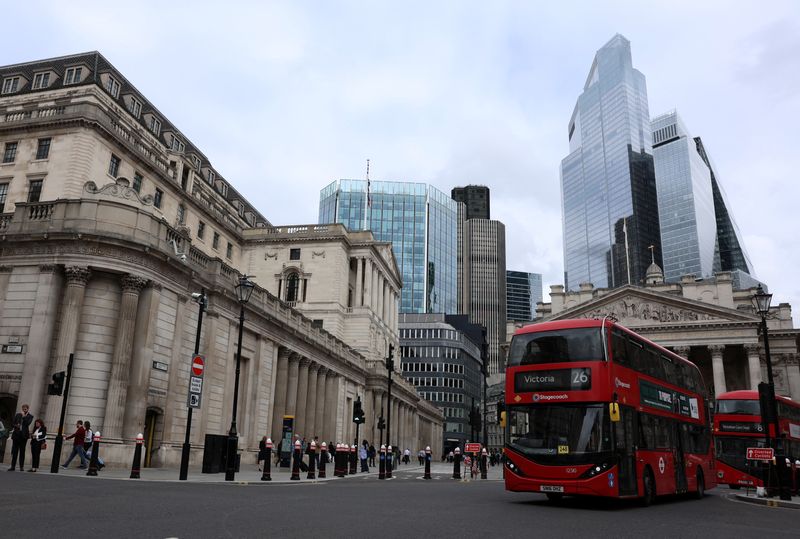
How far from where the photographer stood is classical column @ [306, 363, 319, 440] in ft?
140

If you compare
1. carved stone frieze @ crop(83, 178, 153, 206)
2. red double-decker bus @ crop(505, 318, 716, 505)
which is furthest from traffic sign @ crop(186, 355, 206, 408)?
red double-decker bus @ crop(505, 318, 716, 505)

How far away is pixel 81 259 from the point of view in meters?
24.1

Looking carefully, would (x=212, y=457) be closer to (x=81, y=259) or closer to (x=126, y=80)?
(x=81, y=259)

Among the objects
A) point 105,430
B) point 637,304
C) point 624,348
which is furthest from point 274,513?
point 637,304

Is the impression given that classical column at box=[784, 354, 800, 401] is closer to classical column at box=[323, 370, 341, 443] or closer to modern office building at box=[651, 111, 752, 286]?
classical column at box=[323, 370, 341, 443]

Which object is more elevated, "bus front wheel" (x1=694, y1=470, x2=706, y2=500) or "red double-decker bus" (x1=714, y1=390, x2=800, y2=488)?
"red double-decker bus" (x1=714, y1=390, x2=800, y2=488)

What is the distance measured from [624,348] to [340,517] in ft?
28.8

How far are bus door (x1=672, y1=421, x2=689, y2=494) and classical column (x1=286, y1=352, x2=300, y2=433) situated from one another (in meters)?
24.7

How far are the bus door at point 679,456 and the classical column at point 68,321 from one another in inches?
799

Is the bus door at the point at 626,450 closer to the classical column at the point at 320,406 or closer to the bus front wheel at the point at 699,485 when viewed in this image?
the bus front wheel at the point at 699,485

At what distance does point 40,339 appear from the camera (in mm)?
23422

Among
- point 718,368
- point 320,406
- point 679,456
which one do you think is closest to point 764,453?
point 679,456

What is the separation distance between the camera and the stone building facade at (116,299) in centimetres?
2361

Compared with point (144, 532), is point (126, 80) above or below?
above
